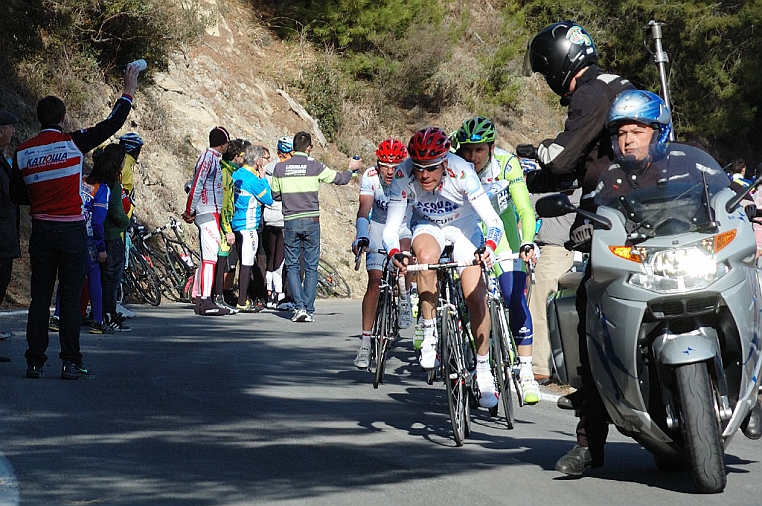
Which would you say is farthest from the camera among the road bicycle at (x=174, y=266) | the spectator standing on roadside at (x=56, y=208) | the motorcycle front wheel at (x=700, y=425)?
the road bicycle at (x=174, y=266)

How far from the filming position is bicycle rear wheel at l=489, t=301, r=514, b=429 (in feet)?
28.9

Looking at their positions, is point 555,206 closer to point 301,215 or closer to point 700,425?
point 700,425

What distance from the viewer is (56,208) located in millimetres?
10461

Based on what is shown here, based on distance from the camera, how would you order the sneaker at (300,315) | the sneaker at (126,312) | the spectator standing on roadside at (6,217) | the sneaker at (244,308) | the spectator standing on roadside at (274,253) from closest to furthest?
the spectator standing on roadside at (6,217), the sneaker at (126,312), the sneaker at (300,315), the sneaker at (244,308), the spectator standing on roadside at (274,253)

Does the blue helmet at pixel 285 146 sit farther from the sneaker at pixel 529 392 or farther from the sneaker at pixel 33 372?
the sneaker at pixel 529 392

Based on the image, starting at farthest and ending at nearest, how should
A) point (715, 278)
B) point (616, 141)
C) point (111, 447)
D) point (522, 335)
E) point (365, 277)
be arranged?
point (365, 277) < point (522, 335) < point (111, 447) < point (616, 141) < point (715, 278)

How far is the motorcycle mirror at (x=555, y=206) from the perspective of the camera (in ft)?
20.8

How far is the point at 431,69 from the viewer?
3378 centimetres

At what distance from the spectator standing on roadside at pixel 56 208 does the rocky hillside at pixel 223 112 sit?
8116mm

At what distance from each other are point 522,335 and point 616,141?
333cm

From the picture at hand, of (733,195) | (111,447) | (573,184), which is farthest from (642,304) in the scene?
(111,447)

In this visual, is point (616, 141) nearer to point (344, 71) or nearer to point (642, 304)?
point (642, 304)

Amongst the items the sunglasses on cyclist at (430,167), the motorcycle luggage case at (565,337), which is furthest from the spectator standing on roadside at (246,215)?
the motorcycle luggage case at (565,337)

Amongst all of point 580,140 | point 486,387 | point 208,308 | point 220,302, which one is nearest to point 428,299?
point 486,387
